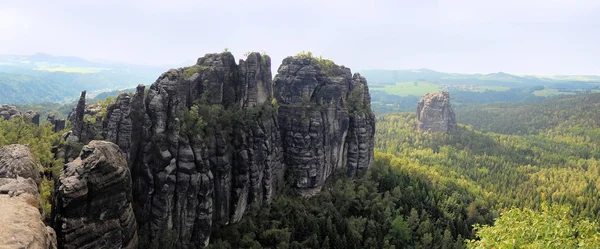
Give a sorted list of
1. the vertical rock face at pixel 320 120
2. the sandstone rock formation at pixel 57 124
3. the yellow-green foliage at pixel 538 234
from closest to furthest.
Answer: the yellow-green foliage at pixel 538 234 → the sandstone rock formation at pixel 57 124 → the vertical rock face at pixel 320 120

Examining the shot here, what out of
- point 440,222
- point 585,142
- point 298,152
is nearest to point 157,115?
point 298,152

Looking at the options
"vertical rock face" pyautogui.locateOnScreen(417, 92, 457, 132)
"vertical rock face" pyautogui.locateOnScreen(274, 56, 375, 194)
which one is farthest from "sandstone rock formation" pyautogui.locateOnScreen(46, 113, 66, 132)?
"vertical rock face" pyautogui.locateOnScreen(417, 92, 457, 132)

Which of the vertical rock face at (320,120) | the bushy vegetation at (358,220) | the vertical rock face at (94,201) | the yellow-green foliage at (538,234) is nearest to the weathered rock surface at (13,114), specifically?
the bushy vegetation at (358,220)

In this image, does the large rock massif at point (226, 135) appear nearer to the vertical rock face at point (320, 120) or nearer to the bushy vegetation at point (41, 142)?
the vertical rock face at point (320, 120)

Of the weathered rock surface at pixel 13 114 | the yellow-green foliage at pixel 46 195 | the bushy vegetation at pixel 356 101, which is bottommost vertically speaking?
the yellow-green foliage at pixel 46 195

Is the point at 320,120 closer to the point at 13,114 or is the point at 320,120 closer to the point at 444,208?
the point at 444,208
